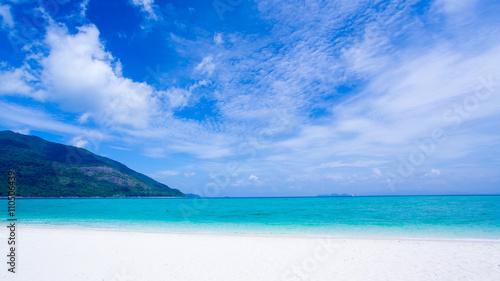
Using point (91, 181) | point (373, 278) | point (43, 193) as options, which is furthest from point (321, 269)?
point (91, 181)

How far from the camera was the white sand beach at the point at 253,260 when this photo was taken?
258 inches

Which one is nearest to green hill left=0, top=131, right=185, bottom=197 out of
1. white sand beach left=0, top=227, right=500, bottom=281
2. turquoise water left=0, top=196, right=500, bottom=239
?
turquoise water left=0, top=196, right=500, bottom=239

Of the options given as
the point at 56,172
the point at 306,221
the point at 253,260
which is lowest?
the point at 306,221

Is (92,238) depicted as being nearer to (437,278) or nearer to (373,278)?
(373,278)

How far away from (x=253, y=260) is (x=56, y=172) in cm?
11154

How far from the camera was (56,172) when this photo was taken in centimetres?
9056

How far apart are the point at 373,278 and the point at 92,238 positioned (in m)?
13.2

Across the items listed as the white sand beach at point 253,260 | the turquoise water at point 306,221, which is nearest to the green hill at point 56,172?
the turquoise water at point 306,221

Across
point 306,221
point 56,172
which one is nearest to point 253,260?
point 306,221

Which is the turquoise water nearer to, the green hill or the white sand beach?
the white sand beach

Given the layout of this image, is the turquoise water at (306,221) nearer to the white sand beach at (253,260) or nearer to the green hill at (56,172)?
the white sand beach at (253,260)

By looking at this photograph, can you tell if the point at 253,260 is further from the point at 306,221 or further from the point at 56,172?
the point at 56,172

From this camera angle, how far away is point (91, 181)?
99.5 meters

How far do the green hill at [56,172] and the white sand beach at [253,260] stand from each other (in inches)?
3630
